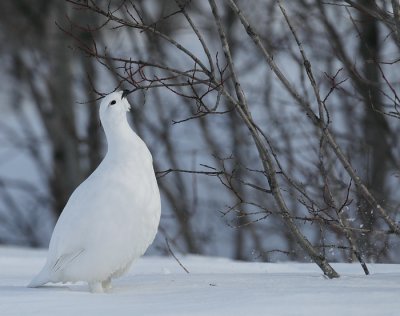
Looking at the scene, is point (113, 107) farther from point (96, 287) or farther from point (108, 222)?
point (96, 287)

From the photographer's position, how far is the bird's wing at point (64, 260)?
425 cm

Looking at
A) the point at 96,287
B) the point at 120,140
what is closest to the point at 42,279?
the point at 96,287

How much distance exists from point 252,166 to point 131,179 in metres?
8.69

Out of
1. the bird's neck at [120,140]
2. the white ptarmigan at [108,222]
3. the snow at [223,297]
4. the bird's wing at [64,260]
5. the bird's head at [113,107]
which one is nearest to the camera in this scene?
the snow at [223,297]

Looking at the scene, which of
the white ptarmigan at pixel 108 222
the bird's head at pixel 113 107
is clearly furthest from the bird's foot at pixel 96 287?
the bird's head at pixel 113 107

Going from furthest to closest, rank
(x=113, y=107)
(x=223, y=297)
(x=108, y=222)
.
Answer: (x=113, y=107) < (x=108, y=222) < (x=223, y=297)

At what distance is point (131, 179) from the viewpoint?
4.18 m

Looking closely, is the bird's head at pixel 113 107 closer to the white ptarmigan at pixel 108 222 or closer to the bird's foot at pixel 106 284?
the white ptarmigan at pixel 108 222

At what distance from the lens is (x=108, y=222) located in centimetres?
413

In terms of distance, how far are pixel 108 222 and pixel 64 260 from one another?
312 millimetres

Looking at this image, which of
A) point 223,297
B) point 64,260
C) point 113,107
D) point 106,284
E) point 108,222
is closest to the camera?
point 223,297

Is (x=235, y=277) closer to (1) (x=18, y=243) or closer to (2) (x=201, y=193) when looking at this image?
(1) (x=18, y=243)

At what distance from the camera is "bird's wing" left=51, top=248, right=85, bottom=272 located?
4.25 m

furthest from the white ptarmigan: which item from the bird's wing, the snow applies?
the snow
